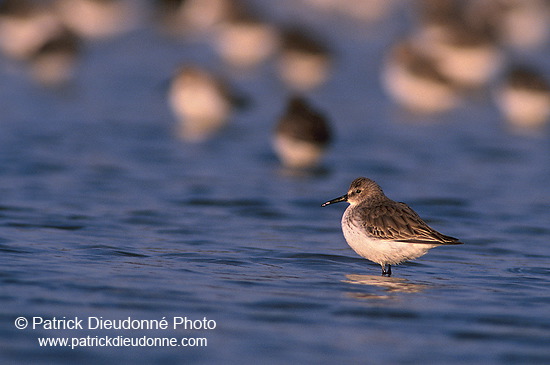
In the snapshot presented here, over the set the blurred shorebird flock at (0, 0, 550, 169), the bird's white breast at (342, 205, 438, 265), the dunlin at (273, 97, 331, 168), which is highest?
the blurred shorebird flock at (0, 0, 550, 169)

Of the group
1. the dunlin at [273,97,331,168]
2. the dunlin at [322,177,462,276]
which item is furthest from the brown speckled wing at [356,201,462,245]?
the dunlin at [273,97,331,168]

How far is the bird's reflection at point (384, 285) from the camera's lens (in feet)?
31.7

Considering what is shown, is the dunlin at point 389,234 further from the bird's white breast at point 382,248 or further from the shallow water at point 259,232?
the shallow water at point 259,232

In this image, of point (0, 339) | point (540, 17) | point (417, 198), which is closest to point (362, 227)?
point (0, 339)

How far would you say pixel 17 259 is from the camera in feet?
33.8

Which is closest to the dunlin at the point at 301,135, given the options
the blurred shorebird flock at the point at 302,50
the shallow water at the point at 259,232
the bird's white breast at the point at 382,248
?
the blurred shorebird flock at the point at 302,50

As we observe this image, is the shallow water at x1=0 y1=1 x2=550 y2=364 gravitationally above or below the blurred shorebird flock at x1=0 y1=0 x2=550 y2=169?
below

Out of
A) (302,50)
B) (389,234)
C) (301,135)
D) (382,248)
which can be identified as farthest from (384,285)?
(302,50)

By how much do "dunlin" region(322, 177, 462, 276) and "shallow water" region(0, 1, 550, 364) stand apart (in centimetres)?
28

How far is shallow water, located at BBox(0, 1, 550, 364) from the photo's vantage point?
324 inches

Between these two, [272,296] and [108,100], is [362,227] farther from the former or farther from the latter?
[108,100]

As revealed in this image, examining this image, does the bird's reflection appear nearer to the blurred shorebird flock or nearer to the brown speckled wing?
the brown speckled wing

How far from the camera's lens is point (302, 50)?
27312 mm

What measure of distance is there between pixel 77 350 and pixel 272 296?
2.16m
